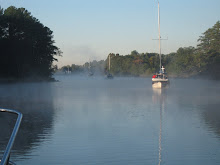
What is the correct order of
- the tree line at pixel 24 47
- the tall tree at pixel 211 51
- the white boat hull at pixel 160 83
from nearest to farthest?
the white boat hull at pixel 160 83 < the tree line at pixel 24 47 < the tall tree at pixel 211 51

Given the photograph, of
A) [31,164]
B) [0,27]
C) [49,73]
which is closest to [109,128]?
[31,164]

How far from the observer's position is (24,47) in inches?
3155

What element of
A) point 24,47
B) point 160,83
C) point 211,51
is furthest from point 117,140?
point 211,51

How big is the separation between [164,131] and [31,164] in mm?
5845

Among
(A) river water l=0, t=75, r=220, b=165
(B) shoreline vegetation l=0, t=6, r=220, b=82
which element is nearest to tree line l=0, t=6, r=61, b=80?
(B) shoreline vegetation l=0, t=6, r=220, b=82

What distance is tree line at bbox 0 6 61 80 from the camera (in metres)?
76.5

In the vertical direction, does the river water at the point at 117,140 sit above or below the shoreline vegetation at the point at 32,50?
below

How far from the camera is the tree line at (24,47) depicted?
76.5 m

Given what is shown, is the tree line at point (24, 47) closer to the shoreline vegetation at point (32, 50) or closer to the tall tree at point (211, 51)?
the shoreline vegetation at point (32, 50)

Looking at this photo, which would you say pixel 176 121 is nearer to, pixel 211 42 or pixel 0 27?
pixel 0 27

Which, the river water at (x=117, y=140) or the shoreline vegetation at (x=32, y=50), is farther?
the shoreline vegetation at (x=32, y=50)

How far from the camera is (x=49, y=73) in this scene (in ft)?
307

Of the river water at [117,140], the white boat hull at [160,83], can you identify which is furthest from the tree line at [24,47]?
the river water at [117,140]

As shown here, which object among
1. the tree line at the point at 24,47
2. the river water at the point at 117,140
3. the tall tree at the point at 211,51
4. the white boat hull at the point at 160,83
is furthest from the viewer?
the tall tree at the point at 211,51
